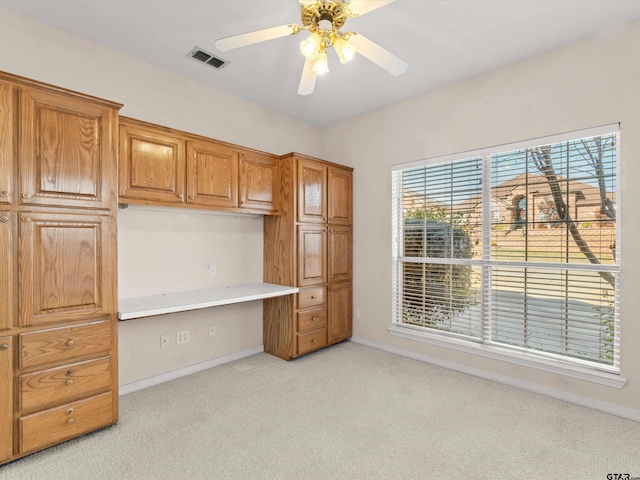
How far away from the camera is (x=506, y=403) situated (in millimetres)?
2562

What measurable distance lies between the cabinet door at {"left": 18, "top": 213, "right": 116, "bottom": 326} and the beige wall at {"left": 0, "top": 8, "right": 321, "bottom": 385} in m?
0.56

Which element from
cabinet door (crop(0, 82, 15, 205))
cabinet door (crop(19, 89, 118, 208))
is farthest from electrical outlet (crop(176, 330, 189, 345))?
cabinet door (crop(0, 82, 15, 205))

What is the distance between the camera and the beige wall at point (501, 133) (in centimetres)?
237

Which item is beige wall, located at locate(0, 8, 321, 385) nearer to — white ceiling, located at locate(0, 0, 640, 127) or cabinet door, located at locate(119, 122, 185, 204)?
white ceiling, located at locate(0, 0, 640, 127)

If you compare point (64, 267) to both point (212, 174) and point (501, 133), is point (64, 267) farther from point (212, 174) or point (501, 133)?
point (501, 133)

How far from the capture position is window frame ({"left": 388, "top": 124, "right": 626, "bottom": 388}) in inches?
96.6

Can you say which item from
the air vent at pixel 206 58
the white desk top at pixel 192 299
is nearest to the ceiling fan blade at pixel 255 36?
the air vent at pixel 206 58

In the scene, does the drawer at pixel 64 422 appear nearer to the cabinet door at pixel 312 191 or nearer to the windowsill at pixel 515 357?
the cabinet door at pixel 312 191

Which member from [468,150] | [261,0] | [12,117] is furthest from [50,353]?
[468,150]

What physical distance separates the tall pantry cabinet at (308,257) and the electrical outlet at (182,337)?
880mm

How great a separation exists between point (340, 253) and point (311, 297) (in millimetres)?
681

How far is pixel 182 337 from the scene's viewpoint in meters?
3.06

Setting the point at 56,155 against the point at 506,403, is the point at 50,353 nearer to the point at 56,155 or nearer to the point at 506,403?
the point at 56,155

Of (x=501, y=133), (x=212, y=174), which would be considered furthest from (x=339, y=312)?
(x=501, y=133)
